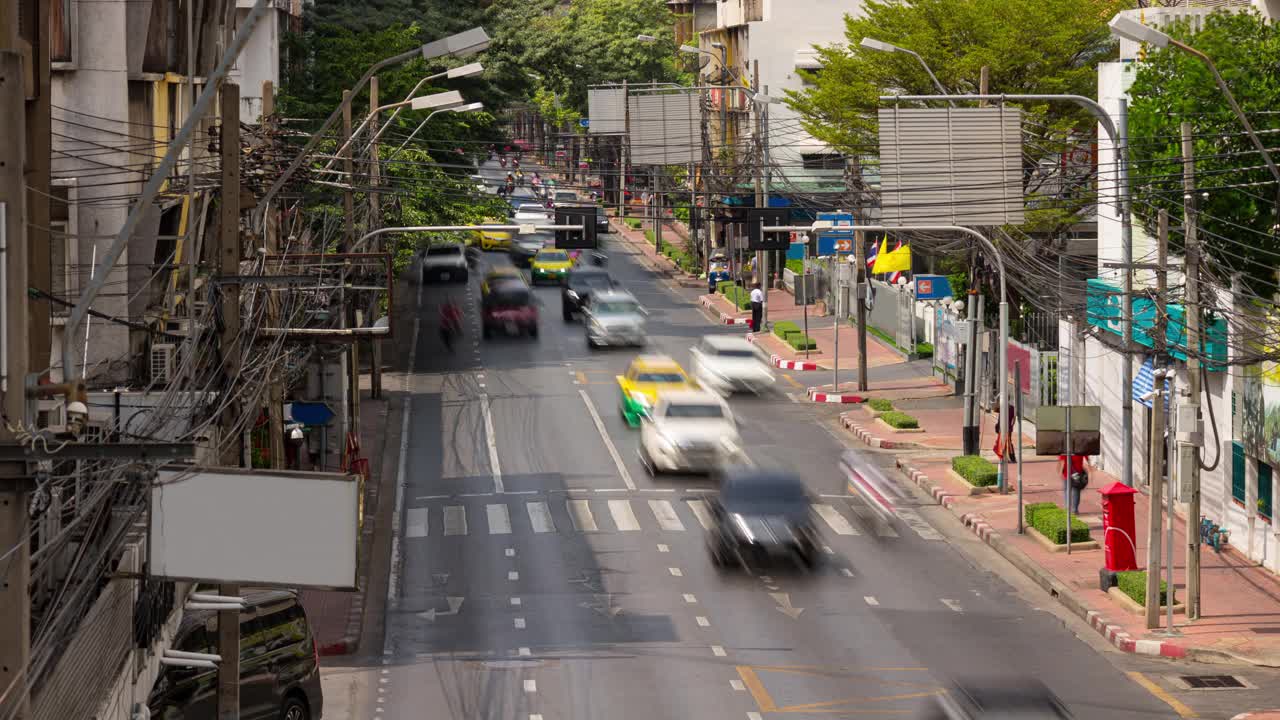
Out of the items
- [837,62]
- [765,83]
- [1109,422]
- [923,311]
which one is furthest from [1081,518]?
[765,83]

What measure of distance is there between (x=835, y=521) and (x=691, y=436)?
4519mm

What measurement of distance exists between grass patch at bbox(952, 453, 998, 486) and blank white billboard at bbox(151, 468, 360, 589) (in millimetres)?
24519

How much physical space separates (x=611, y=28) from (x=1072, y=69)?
52.7 meters

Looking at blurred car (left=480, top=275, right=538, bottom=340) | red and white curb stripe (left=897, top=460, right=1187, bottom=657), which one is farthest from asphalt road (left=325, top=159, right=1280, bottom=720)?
blurred car (left=480, top=275, right=538, bottom=340)

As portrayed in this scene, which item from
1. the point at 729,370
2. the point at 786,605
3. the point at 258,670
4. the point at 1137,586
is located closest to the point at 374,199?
the point at 729,370

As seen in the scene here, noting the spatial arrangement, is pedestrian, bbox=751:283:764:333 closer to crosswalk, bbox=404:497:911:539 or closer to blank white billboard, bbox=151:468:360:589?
crosswalk, bbox=404:497:911:539

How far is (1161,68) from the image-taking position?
110 feet

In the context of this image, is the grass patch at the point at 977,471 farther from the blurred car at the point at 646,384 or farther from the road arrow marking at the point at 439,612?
the road arrow marking at the point at 439,612

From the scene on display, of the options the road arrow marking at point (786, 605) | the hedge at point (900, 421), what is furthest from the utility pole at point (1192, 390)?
the hedge at point (900, 421)

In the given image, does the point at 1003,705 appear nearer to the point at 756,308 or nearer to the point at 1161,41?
the point at 1161,41

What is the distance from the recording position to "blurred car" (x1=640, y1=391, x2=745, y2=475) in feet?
124

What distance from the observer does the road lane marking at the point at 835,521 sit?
1329 inches

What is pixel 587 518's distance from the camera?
3475 cm

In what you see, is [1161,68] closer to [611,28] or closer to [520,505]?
[520,505]
